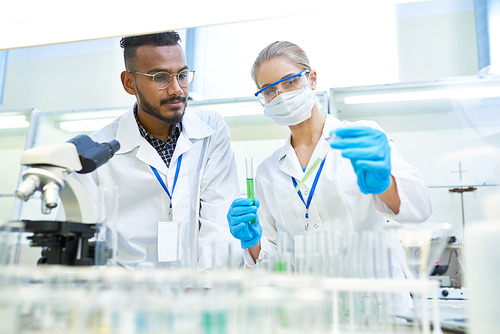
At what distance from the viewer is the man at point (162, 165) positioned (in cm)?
180

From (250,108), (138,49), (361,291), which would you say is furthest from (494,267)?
(250,108)

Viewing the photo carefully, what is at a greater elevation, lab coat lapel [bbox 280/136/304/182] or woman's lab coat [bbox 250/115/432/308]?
lab coat lapel [bbox 280/136/304/182]

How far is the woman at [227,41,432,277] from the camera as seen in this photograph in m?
1.51

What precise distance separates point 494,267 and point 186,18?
911 millimetres

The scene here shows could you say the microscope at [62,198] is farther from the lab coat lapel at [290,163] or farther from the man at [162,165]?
the lab coat lapel at [290,163]

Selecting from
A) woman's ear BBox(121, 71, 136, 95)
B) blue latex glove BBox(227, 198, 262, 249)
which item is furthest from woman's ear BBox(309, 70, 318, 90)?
woman's ear BBox(121, 71, 136, 95)

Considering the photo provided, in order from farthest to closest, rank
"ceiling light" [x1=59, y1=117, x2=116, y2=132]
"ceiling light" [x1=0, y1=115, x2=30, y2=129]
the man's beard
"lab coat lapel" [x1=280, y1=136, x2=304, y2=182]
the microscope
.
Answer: "ceiling light" [x1=0, y1=115, x2=30, y2=129] < "ceiling light" [x1=59, y1=117, x2=116, y2=132] < the man's beard < "lab coat lapel" [x1=280, y1=136, x2=304, y2=182] < the microscope

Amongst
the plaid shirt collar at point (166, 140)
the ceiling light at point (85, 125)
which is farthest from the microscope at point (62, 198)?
the ceiling light at point (85, 125)

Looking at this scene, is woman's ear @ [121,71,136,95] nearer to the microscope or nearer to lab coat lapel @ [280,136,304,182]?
lab coat lapel @ [280,136,304,182]

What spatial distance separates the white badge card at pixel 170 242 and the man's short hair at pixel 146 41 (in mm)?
1019

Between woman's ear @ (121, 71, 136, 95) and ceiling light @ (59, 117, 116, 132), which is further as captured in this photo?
ceiling light @ (59, 117, 116, 132)

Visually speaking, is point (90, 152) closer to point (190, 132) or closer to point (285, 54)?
point (190, 132)

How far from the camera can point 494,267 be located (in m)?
0.74

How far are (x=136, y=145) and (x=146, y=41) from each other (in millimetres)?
520
